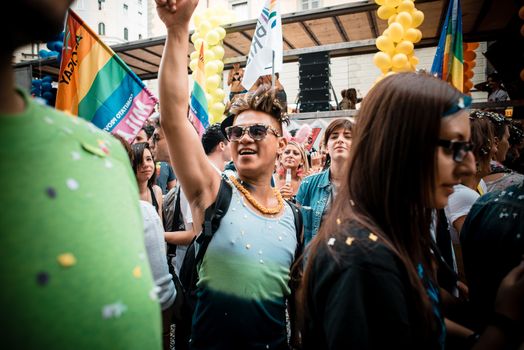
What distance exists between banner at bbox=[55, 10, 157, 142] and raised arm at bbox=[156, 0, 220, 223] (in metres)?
2.03

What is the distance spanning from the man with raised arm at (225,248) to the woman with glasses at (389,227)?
0.57 meters

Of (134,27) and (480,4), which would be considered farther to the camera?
(134,27)

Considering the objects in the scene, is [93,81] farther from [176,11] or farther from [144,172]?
[176,11]

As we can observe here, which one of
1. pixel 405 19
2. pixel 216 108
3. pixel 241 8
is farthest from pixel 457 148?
pixel 241 8

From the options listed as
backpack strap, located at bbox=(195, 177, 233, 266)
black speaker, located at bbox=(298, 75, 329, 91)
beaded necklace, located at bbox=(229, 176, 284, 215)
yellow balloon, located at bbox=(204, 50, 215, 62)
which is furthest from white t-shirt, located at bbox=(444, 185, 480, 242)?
yellow balloon, located at bbox=(204, 50, 215, 62)

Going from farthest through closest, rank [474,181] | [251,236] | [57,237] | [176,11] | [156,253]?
1. [474,181]
2. [156,253]
3. [251,236]
4. [176,11]
5. [57,237]

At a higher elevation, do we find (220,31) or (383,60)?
(220,31)

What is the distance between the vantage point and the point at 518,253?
5.26 feet

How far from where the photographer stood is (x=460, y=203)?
9.70 feet

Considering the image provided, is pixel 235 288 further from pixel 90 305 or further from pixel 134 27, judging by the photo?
pixel 134 27

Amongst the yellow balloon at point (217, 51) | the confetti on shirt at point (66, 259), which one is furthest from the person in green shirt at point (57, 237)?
the yellow balloon at point (217, 51)

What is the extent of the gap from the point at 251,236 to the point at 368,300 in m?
0.98

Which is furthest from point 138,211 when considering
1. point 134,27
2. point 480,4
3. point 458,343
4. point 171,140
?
point 134,27

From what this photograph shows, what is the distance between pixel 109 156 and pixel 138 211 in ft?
0.49
